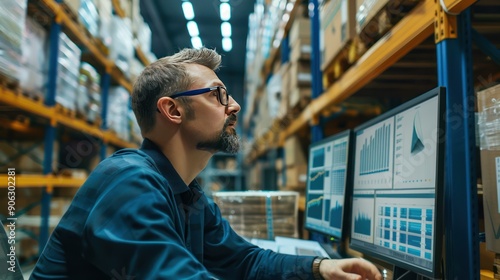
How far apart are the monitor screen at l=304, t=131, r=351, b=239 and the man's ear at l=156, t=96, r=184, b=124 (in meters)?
1.00

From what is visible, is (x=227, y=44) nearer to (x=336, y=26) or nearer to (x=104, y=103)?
(x=104, y=103)

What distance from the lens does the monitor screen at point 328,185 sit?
227 centimetres

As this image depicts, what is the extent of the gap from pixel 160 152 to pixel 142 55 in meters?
Result: 6.84

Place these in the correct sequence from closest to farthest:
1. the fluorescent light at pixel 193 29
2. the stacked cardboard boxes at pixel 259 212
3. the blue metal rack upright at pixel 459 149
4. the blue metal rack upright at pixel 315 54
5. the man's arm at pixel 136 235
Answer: the man's arm at pixel 136 235
the blue metal rack upright at pixel 459 149
the stacked cardboard boxes at pixel 259 212
the blue metal rack upright at pixel 315 54
the fluorescent light at pixel 193 29

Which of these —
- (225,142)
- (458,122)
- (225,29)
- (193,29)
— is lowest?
(225,142)

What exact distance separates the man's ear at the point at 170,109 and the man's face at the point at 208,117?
1.9 inches

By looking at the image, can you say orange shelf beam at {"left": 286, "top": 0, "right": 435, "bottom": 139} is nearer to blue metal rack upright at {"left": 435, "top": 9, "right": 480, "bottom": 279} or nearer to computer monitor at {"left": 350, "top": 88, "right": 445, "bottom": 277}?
blue metal rack upright at {"left": 435, "top": 9, "right": 480, "bottom": 279}

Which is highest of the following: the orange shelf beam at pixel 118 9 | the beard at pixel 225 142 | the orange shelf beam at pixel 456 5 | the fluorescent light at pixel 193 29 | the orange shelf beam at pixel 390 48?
the fluorescent light at pixel 193 29

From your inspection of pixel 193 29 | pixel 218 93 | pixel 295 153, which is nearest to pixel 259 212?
pixel 218 93

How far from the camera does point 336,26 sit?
3.04 metres

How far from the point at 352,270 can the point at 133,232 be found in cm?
78

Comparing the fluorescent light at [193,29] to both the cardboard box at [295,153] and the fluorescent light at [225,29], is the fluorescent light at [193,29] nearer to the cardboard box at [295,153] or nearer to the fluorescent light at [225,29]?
the fluorescent light at [225,29]

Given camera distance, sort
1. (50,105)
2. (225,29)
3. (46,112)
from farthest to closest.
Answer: (225,29) → (50,105) → (46,112)

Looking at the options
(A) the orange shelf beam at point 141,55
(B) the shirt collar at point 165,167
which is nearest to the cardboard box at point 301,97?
(B) the shirt collar at point 165,167
